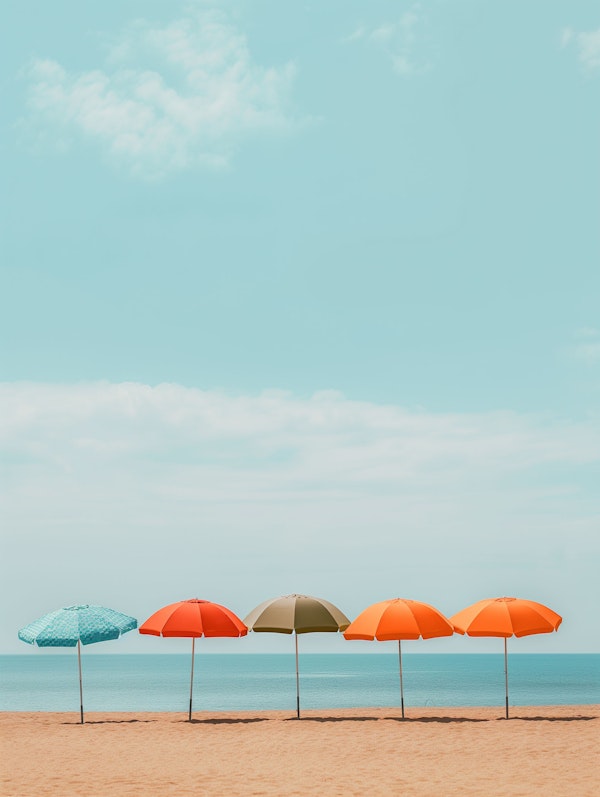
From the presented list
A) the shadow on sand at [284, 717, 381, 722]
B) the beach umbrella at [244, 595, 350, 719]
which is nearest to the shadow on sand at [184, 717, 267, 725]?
the shadow on sand at [284, 717, 381, 722]

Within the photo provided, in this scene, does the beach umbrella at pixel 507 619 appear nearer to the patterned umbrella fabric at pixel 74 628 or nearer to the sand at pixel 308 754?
the sand at pixel 308 754

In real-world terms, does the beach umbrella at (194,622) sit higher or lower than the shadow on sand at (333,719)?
higher

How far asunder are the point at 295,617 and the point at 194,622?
2096 millimetres

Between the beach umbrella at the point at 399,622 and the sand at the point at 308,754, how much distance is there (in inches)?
71.6

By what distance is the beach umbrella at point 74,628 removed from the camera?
1984 cm

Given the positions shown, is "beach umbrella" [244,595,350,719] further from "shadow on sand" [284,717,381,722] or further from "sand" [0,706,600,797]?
"sand" [0,706,600,797]

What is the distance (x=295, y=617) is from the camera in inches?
787

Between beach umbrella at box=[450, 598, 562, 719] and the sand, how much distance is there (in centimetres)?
186

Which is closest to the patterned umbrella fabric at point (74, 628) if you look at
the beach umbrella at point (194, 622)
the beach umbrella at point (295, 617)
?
the beach umbrella at point (194, 622)

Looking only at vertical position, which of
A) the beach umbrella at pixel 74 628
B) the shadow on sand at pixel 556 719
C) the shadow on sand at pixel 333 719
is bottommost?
the shadow on sand at pixel 556 719

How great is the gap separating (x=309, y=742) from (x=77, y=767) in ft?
14.3

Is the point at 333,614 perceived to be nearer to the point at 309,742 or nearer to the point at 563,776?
the point at 309,742

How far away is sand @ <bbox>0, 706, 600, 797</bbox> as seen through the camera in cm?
1324

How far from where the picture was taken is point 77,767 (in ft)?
49.2
